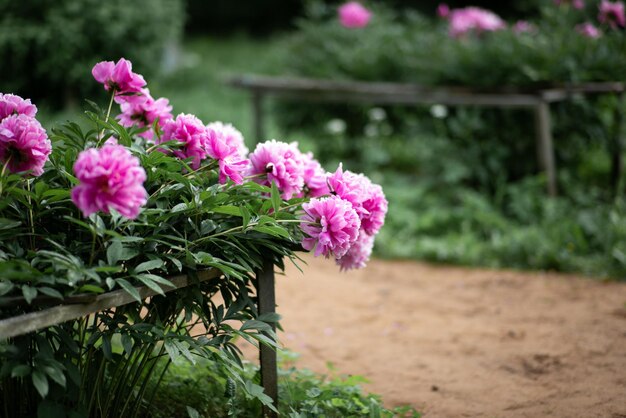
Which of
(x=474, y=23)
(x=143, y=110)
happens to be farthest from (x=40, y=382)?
(x=474, y=23)

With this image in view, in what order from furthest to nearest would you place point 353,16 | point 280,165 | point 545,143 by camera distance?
point 353,16, point 545,143, point 280,165

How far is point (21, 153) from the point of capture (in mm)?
1899

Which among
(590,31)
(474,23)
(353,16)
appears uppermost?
(353,16)

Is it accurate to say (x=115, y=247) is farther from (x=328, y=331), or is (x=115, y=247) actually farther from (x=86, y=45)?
(x=86, y=45)

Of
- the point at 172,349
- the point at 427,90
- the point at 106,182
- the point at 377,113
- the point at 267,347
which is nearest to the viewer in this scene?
the point at 106,182

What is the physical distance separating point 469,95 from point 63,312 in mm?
5038

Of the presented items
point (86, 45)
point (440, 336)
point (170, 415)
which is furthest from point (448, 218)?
point (86, 45)

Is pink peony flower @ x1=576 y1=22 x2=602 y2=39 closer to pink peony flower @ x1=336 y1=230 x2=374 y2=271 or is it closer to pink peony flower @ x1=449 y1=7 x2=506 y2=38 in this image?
pink peony flower @ x1=449 y1=7 x2=506 y2=38

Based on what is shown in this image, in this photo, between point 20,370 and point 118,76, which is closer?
point 20,370

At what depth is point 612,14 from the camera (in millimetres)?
6277

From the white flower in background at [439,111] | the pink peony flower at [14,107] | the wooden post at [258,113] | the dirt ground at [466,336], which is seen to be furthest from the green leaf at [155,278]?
the wooden post at [258,113]

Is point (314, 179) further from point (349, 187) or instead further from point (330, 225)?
point (330, 225)

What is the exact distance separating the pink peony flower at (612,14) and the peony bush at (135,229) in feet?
15.7

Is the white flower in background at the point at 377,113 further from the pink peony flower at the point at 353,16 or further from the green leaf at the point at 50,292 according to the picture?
the green leaf at the point at 50,292
